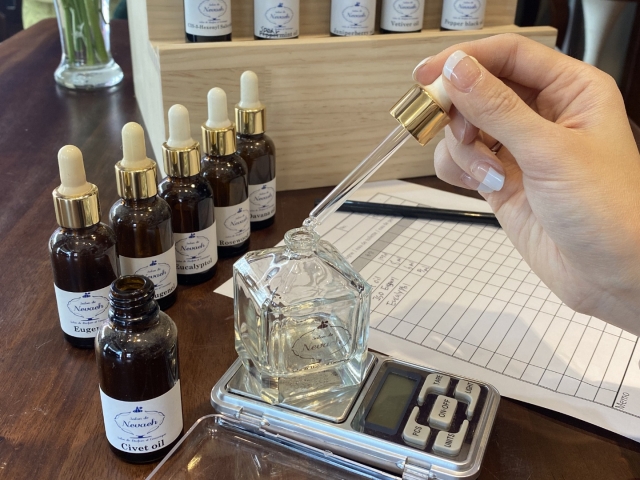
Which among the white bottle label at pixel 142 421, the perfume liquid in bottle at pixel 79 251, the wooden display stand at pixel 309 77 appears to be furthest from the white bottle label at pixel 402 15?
the white bottle label at pixel 142 421

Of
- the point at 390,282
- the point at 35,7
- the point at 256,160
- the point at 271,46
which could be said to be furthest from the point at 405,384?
the point at 35,7

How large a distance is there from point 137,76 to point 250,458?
0.80 metres

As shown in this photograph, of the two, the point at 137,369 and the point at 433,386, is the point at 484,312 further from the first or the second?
the point at 137,369

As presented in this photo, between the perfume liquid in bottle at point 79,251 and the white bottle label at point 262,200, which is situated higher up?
the perfume liquid in bottle at point 79,251

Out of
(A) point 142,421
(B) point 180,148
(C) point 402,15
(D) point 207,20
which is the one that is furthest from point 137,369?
(C) point 402,15

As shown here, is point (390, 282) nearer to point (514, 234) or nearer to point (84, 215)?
point (514, 234)

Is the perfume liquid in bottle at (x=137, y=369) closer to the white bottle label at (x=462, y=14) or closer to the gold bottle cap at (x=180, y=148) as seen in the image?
the gold bottle cap at (x=180, y=148)

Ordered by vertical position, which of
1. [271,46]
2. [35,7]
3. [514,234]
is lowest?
[35,7]

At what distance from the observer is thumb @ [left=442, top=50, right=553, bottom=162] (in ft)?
1.56

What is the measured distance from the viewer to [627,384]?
0.56 meters

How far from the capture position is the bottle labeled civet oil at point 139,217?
0.57 m

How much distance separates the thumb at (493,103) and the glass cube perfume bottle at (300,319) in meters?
0.15

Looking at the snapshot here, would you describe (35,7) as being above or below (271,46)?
below

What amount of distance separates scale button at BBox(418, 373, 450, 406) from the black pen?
0.36 m
